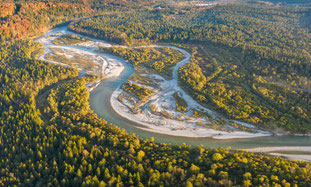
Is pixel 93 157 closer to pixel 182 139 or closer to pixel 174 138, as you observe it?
pixel 174 138

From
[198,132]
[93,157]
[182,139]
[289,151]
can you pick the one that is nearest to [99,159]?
[93,157]

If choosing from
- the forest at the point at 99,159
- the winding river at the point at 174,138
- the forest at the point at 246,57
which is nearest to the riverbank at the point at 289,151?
the winding river at the point at 174,138

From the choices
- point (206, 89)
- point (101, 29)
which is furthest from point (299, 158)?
point (101, 29)

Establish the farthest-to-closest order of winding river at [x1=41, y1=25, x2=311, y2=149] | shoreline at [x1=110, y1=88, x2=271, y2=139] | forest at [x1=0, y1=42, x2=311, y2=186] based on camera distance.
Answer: shoreline at [x1=110, y1=88, x2=271, y2=139] → winding river at [x1=41, y1=25, x2=311, y2=149] → forest at [x1=0, y1=42, x2=311, y2=186]

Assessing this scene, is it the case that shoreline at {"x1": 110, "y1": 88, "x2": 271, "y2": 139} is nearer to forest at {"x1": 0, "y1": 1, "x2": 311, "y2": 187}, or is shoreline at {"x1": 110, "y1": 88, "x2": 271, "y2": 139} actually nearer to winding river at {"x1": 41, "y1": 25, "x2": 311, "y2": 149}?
winding river at {"x1": 41, "y1": 25, "x2": 311, "y2": 149}

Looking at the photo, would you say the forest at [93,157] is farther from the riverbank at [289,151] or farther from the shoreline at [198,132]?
the riverbank at [289,151]

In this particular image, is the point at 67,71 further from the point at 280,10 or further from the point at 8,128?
the point at 280,10

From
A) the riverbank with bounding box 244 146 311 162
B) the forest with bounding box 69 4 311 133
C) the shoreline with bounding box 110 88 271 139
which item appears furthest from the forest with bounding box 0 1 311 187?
the forest with bounding box 69 4 311 133
